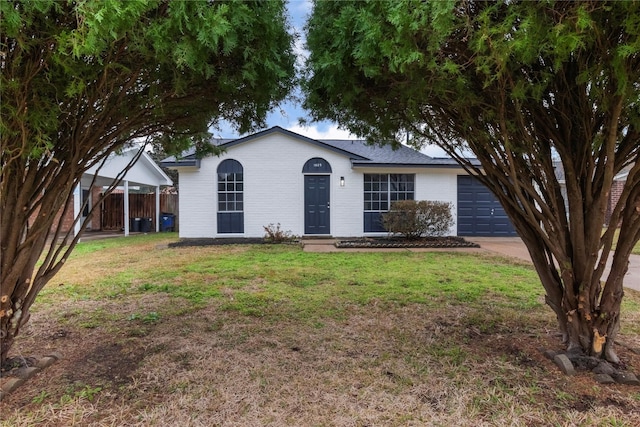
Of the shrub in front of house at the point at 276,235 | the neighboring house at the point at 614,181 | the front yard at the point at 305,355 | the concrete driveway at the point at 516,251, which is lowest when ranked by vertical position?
the front yard at the point at 305,355

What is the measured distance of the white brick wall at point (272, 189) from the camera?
1195cm

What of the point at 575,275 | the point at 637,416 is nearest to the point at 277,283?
the point at 575,275

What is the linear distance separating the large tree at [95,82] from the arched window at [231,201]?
349 inches

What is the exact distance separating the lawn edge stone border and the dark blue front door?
31.2 feet

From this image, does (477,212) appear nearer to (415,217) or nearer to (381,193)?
(415,217)

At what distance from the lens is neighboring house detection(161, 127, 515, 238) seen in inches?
472

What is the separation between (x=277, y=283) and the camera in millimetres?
5781

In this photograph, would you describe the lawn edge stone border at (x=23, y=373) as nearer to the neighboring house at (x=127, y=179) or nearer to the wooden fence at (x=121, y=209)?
the neighboring house at (x=127, y=179)

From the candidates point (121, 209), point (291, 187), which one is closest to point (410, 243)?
point (291, 187)

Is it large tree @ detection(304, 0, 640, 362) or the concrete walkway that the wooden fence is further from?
large tree @ detection(304, 0, 640, 362)

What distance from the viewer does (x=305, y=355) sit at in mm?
3111

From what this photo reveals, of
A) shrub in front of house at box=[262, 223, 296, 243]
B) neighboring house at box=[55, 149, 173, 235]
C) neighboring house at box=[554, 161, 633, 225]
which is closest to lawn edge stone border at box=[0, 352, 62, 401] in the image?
neighboring house at box=[554, 161, 633, 225]

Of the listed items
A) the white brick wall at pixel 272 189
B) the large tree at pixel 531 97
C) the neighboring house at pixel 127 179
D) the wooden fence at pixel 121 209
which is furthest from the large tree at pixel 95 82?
the wooden fence at pixel 121 209

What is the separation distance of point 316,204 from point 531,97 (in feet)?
32.5
